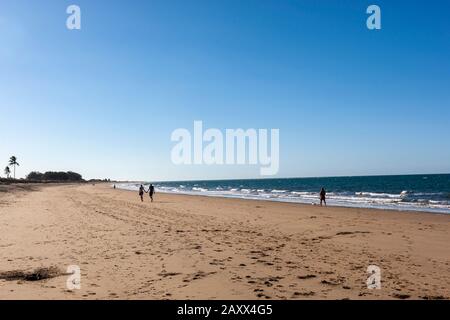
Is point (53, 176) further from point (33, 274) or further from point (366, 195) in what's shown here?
point (33, 274)

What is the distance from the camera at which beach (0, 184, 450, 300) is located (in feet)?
25.0

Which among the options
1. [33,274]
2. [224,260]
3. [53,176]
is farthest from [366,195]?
[53,176]

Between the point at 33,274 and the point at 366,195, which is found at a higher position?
the point at 33,274

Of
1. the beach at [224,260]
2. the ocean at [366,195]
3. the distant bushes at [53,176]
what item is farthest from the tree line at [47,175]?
the beach at [224,260]

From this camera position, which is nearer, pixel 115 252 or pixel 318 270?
pixel 318 270

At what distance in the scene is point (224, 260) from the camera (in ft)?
34.1

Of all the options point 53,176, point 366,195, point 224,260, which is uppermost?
point 53,176

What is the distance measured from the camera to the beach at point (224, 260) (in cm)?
761

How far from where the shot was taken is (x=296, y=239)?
14.3m

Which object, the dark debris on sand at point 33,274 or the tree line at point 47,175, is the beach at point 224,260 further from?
the tree line at point 47,175

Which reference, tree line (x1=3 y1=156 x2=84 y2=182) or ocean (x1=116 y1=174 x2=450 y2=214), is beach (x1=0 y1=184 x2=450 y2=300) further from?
tree line (x1=3 y1=156 x2=84 y2=182)
